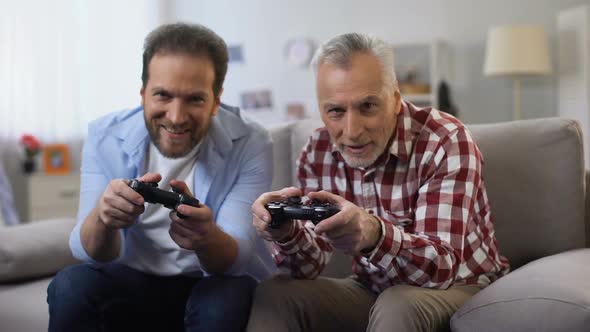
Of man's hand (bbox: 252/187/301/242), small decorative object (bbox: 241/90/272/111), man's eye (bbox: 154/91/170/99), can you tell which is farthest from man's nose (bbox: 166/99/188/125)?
small decorative object (bbox: 241/90/272/111)

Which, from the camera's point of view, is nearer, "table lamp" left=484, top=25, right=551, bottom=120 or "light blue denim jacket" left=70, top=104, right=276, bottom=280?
"light blue denim jacket" left=70, top=104, right=276, bottom=280

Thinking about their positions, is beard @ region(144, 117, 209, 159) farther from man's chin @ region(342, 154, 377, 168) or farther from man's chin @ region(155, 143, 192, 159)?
man's chin @ region(342, 154, 377, 168)

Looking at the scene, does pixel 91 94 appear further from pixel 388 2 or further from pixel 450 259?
pixel 450 259

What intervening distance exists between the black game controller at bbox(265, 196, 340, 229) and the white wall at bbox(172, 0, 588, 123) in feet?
11.6

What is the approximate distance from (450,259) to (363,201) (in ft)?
0.88

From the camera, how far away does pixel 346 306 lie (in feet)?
4.67

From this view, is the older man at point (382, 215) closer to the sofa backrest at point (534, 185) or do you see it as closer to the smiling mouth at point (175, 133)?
the sofa backrest at point (534, 185)

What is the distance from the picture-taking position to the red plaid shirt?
1.29 metres

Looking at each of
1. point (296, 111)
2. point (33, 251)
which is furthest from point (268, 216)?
point (296, 111)

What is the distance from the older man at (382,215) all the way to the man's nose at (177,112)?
287mm

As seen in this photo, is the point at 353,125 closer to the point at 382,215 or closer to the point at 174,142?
the point at 382,215

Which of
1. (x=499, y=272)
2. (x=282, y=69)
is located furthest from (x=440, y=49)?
(x=499, y=272)

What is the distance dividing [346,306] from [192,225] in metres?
0.37

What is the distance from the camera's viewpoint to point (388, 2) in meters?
4.67
